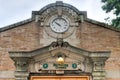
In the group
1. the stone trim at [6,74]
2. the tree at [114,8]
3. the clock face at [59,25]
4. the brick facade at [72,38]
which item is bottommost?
the stone trim at [6,74]

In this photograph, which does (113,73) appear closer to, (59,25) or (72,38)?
(72,38)

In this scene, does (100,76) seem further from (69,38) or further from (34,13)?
(34,13)

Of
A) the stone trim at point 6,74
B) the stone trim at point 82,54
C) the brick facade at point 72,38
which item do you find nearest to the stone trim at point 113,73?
the brick facade at point 72,38

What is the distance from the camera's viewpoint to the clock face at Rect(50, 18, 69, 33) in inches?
610

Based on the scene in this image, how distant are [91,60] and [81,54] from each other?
0.47m

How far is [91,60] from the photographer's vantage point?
13383mm

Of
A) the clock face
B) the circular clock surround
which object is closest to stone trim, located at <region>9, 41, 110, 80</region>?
the circular clock surround

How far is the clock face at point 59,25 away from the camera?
50.8ft

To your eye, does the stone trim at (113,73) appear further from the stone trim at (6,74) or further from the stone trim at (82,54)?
the stone trim at (6,74)


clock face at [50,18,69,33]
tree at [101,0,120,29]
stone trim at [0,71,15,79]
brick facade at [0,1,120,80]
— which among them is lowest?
stone trim at [0,71,15,79]

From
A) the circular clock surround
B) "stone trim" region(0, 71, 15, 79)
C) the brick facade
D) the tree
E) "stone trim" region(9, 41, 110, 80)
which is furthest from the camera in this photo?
the tree

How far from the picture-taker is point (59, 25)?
50.9 ft

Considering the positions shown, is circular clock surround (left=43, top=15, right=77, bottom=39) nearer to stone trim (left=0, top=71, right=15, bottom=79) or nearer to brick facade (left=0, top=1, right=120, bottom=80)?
brick facade (left=0, top=1, right=120, bottom=80)

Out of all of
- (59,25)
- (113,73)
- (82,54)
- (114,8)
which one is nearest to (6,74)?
(59,25)
